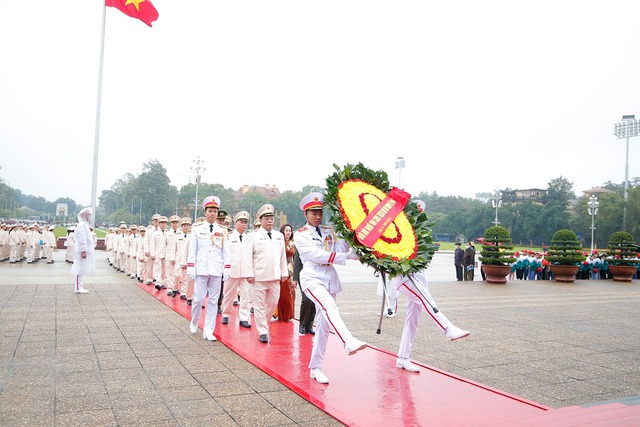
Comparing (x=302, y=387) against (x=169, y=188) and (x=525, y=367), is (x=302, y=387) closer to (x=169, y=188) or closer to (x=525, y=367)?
(x=525, y=367)

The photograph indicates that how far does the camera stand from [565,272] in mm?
17766

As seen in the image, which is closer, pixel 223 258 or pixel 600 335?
pixel 223 258

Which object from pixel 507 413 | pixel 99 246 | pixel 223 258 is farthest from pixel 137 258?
pixel 99 246

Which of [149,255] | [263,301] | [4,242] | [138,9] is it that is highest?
[138,9]

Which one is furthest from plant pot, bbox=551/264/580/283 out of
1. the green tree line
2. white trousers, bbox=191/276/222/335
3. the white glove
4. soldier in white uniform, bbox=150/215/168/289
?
the green tree line

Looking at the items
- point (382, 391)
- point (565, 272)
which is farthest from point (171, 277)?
point (565, 272)

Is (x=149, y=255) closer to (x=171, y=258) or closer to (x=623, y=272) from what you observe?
(x=171, y=258)

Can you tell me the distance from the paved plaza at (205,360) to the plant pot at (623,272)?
955cm

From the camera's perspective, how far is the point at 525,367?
558 centimetres

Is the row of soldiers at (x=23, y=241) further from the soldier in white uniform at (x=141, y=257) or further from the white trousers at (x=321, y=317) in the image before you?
the white trousers at (x=321, y=317)

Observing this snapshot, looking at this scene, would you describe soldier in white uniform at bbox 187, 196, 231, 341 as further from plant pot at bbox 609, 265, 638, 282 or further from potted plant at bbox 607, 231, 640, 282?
plant pot at bbox 609, 265, 638, 282

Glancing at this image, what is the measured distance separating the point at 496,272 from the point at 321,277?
515 inches

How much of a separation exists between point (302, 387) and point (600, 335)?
5720 mm

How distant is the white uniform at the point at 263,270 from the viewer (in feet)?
21.8
